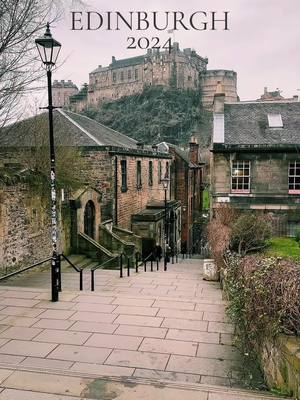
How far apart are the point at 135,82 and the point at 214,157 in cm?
8405

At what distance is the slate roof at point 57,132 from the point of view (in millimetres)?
14078

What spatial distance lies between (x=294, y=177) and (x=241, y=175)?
2.81 metres

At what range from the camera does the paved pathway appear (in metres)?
5.36

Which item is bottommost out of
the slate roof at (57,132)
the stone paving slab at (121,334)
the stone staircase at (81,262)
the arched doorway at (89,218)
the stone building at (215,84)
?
the stone staircase at (81,262)

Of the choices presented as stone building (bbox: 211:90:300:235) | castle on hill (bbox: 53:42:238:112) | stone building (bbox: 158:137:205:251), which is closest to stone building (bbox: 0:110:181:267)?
stone building (bbox: 158:137:205:251)

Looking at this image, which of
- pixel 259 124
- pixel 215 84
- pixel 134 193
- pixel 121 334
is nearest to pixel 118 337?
pixel 121 334

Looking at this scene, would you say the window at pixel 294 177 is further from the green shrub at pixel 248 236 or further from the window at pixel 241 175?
the green shrub at pixel 248 236

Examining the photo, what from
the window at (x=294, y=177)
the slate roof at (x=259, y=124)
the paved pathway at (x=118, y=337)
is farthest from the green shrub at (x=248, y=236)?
the slate roof at (x=259, y=124)

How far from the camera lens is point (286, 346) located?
4.42 metres

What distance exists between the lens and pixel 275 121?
898 inches

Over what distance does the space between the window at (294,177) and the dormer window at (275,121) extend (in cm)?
268

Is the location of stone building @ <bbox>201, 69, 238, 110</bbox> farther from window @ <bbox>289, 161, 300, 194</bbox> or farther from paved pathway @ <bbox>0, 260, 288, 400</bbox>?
paved pathway @ <bbox>0, 260, 288, 400</bbox>

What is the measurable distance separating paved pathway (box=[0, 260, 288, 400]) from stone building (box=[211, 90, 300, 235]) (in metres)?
12.5

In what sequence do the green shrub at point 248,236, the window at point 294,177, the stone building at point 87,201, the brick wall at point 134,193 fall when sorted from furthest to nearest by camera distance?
1. the brick wall at point 134,193
2. the window at point 294,177
3. the stone building at point 87,201
4. the green shrub at point 248,236
